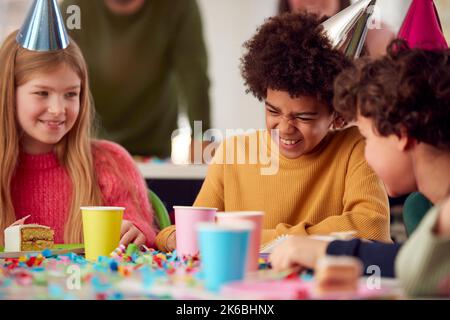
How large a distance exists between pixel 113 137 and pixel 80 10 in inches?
26.2

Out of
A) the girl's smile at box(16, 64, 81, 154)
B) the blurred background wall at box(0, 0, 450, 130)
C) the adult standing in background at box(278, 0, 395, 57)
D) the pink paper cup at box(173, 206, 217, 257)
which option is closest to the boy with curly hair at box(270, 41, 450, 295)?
the pink paper cup at box(173, 206, 217, 257)

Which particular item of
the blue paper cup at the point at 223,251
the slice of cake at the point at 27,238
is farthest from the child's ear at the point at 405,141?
the slice of cake at the point at 27,238

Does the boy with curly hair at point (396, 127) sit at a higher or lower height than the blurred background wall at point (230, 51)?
lower

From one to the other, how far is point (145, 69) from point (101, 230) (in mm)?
2555

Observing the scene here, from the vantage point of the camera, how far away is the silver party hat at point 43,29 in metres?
1.71

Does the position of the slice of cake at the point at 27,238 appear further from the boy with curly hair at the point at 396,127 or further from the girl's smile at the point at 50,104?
the boy with curly hair at the point at 396,127

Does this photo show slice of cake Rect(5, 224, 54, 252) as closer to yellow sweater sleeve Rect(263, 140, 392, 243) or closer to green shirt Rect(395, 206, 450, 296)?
yellow sweater sleeve Rect(263, 140, 392, 243)

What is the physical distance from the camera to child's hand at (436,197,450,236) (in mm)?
898

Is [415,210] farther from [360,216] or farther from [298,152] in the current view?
[298,152]

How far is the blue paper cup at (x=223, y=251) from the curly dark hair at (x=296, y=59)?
77cm

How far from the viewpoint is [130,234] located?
162cm

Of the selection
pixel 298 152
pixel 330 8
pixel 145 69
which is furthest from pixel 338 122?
pixel 145 69

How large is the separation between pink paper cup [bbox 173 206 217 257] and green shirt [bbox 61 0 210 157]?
7.69 feet
